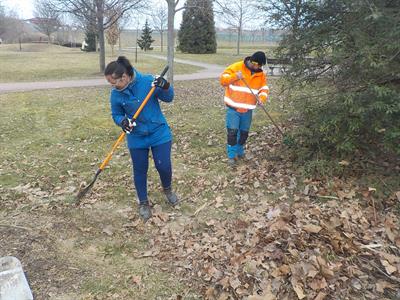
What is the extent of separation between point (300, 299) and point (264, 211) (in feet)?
5.07

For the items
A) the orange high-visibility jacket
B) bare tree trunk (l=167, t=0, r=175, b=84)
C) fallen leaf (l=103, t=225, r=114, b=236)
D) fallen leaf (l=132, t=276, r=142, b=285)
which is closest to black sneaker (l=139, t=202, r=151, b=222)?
fallen leaf (l=103, t=225, r=114, b=236)

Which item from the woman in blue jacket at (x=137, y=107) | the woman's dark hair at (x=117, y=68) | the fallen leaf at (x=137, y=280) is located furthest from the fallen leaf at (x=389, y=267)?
the woman's dark hair at (x=117, y=68)

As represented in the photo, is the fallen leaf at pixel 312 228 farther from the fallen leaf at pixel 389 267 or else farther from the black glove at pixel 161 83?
the black glove at pixel 161 83

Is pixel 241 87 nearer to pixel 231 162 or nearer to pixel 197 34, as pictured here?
pixel 231 162

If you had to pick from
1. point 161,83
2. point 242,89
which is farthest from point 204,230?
point 242,89

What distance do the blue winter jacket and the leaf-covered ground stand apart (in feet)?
3.35

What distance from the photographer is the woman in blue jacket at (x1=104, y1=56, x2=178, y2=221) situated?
13.5 feet

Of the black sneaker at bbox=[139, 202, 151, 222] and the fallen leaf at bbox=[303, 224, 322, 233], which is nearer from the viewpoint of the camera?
the fallen leaf at bbox=[303, 224, 322, 233]

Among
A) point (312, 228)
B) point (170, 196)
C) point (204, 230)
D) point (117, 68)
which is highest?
point (117, 68)

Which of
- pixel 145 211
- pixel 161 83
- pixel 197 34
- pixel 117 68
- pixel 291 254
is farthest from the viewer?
pixel 197 34

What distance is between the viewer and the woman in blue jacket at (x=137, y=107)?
411cm

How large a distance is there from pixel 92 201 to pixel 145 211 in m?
0.91

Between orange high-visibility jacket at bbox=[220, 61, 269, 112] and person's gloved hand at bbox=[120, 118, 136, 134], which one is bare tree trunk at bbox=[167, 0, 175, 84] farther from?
person's gloved hand at bbox=[120, 118, 136, 134]

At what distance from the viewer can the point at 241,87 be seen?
567cm
